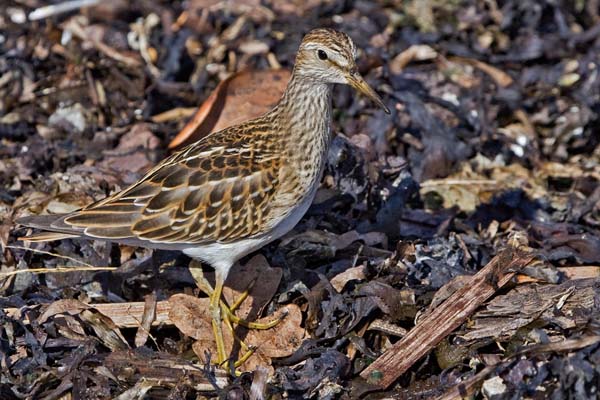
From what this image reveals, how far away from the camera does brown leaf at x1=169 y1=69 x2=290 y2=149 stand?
7.55 metres

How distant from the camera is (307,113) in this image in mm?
6219

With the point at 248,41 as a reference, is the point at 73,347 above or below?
below

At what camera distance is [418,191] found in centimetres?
743

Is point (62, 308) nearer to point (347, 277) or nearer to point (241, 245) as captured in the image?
point (241, 245)

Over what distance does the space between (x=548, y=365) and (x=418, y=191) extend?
8.42ft

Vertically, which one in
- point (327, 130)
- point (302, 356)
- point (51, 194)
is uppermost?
point (327, 130)

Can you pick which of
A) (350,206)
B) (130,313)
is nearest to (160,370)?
(130,313)

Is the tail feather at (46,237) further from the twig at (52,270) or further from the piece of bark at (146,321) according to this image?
the piece of bark at (146,321)

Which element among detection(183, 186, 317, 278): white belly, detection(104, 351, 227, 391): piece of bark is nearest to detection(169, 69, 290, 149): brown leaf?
detection(183, 186, 317, 278): white belly

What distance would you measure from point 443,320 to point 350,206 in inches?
64.3

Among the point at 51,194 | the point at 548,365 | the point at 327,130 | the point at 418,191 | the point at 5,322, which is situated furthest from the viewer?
the point at 418,191

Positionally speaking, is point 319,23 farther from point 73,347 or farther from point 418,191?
point 73,347

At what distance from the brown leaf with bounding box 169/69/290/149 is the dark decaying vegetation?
0.04m

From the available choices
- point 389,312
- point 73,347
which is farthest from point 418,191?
point 73,347
